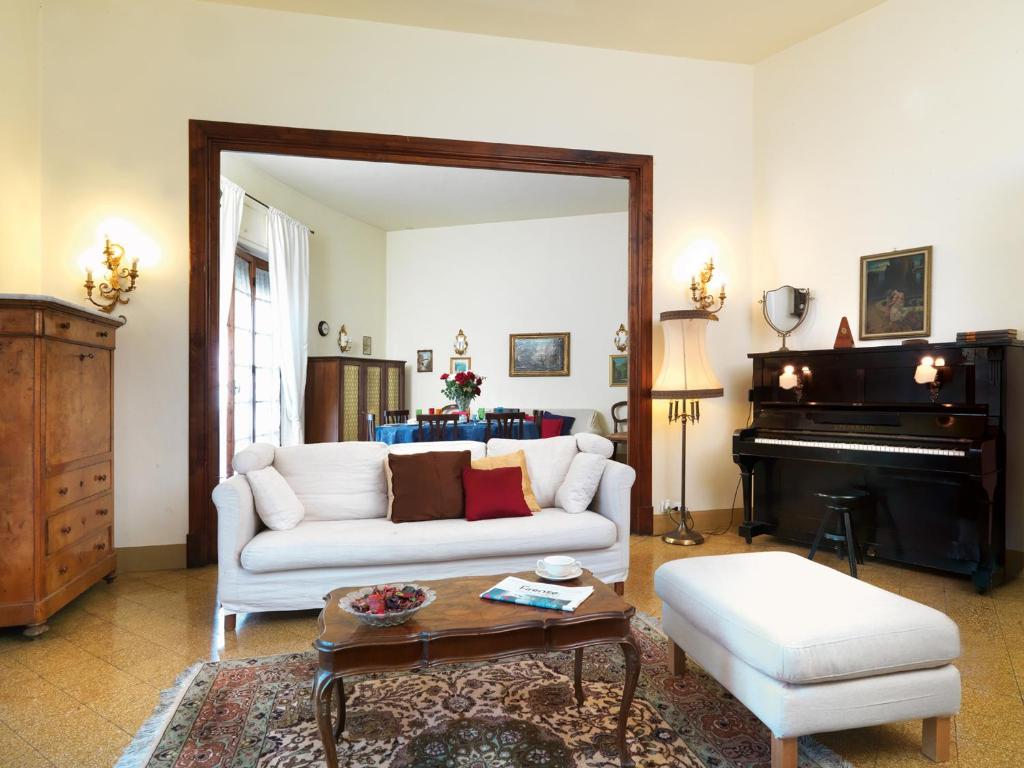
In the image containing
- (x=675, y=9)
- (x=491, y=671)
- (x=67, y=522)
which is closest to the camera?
(x=491, y=671)

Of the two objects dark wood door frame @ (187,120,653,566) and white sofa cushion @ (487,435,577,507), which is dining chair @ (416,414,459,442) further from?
A: white sofa cushion @ (487,435,577,507)

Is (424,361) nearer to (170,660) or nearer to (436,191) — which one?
(436,191)

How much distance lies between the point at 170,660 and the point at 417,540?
1.17 m

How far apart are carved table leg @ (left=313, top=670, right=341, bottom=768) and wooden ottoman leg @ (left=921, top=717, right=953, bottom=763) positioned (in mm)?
1815

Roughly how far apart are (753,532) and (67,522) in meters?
4.32

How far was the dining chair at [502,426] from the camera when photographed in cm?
631

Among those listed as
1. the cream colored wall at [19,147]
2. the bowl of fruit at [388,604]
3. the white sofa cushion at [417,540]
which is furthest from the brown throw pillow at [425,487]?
the cream colored wall at [19,147]

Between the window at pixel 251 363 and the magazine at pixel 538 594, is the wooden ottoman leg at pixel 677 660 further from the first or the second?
the window at pixel 251 363

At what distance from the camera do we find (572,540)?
327 centimetres

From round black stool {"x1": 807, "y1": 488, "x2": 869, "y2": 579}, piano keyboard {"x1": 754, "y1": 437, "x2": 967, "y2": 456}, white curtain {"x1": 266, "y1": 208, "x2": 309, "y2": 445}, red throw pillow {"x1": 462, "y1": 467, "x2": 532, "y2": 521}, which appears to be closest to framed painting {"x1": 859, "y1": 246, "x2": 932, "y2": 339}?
piano keyboard {"x1": 754, "y1": 437, "x2": 967, "y2": 456}

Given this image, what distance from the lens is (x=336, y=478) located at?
11.5 ft

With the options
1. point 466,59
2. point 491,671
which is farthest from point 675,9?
point 491,671

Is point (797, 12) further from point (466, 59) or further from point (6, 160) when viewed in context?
point (6, 160)

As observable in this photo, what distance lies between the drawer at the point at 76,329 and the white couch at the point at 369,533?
1.03 m
